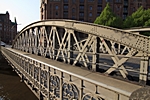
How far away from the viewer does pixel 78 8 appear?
4075 centimetres

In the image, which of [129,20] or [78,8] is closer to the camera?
[129,20]

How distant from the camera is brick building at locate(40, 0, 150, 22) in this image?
1594 inches

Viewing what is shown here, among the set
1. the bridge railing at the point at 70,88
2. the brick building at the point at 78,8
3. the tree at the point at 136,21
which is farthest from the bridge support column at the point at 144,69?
the brick building at the point at 78,8

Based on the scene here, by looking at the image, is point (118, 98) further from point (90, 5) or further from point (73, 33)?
point (90, 5)

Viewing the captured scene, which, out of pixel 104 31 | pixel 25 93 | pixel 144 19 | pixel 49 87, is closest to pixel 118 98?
pixel 104 31

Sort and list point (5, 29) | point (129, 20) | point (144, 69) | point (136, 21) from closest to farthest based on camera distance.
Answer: point (144, 69) → point (136, 21) → point (129, 20) → point (5, 29)

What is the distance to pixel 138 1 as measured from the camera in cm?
4284

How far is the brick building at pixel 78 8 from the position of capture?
40.5 m

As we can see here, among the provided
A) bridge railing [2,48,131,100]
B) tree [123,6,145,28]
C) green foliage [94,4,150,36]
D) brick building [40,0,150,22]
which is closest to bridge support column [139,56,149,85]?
bridge railing [2,48,131,100]

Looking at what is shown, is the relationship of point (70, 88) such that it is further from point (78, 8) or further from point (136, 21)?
point (78, 8)

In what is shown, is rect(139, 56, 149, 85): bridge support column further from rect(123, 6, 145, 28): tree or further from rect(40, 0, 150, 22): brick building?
rect(40, 0, 150, 22): brick building

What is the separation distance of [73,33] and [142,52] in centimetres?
353

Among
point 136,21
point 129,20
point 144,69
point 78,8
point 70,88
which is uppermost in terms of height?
point 78,8

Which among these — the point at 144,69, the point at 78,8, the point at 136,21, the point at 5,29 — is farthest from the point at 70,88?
the point at 5,29
